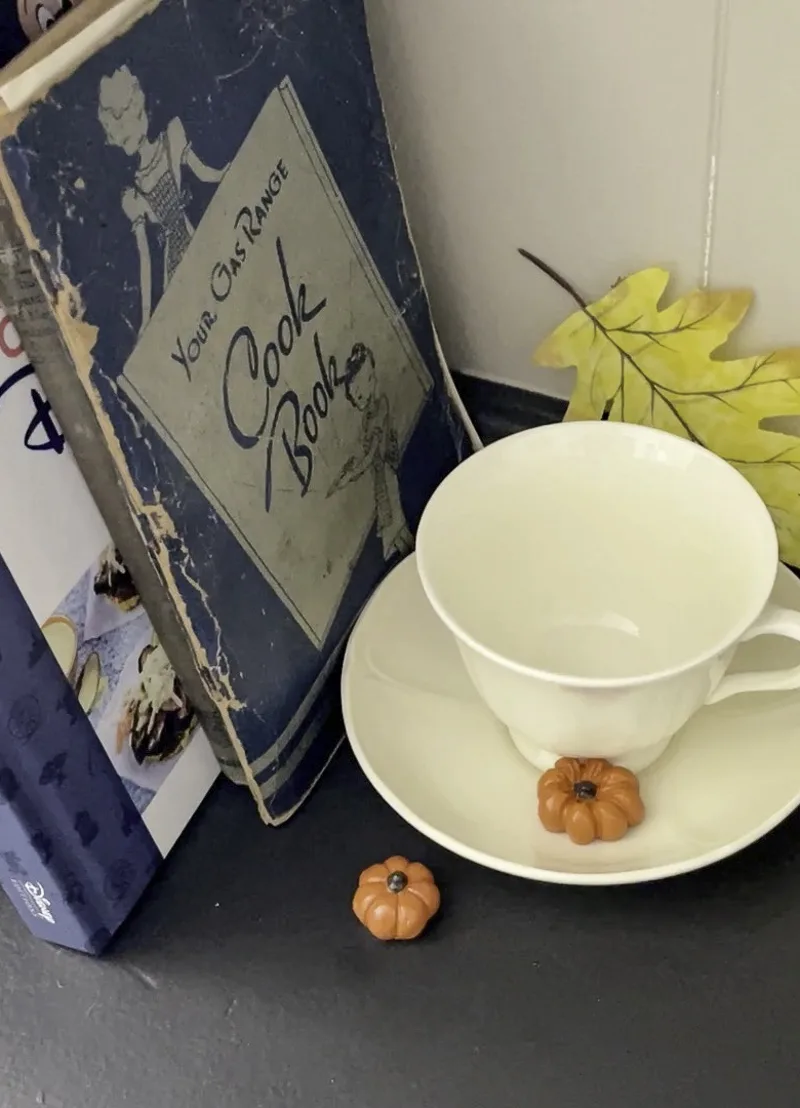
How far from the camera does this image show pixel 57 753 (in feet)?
1.42

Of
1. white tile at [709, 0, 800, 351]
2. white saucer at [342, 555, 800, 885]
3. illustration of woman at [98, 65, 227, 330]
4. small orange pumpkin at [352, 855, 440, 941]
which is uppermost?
illustration of woman at [98, 65, 227, 330]

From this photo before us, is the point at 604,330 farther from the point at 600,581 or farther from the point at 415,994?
the point at 415,994

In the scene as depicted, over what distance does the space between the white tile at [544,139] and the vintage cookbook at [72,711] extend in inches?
8.9

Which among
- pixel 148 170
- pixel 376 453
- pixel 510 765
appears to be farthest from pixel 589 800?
pixel 148 170

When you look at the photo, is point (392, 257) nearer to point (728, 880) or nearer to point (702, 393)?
point (702, 393)

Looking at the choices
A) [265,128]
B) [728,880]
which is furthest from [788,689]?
[265,128]

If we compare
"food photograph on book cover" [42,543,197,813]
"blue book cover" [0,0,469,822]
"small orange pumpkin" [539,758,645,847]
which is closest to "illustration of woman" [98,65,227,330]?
"blue book cover" [0,0,469,822]

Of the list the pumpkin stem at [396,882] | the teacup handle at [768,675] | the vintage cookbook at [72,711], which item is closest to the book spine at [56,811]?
the vintage cookbook at [72,711]

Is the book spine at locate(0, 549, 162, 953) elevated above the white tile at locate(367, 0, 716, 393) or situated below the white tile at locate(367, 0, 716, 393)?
below

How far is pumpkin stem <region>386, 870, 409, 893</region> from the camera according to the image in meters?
0.48

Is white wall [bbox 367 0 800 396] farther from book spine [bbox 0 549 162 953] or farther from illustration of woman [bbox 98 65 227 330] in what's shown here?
book spine [bbox 0 549 162 953]

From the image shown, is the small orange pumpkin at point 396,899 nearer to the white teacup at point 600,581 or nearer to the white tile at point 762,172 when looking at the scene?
the white teacup at point 600,581

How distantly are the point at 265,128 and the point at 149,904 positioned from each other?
0.32m

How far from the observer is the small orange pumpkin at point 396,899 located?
0.48 m
